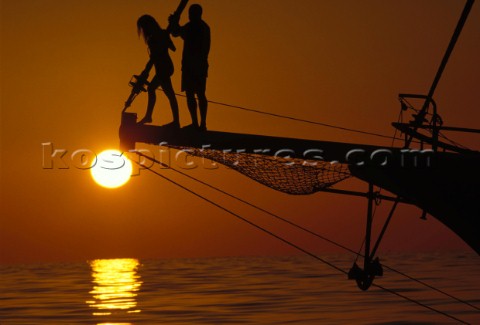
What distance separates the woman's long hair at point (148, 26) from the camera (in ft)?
50.2

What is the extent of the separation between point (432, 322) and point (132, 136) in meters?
14.5

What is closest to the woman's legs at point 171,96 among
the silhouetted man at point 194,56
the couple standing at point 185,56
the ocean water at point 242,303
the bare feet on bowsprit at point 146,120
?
the couple standing at point 185,56

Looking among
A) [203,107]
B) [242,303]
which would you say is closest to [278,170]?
[203,107]

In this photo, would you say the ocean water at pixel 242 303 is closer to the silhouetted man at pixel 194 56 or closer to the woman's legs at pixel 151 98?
the woman's legs at pixel 151 98

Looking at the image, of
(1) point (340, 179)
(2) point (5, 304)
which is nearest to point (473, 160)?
(1) point (340, 179)

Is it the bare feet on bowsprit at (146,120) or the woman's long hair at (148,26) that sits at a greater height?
the woman's long hair at (148,26)

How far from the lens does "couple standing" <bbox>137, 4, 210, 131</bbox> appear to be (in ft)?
50.2

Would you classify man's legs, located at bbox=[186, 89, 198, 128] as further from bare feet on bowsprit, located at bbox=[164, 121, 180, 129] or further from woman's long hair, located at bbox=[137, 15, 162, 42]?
woman's long hair, located at bbox=[137, 15, 162, 42]

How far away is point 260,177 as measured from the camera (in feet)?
51.8

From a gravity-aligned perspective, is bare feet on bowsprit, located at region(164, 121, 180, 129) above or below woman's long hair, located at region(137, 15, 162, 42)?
below

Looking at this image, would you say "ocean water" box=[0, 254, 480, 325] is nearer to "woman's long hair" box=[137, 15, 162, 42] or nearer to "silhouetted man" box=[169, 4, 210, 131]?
"silhouetted man" box=[169, 4, 210, 131]

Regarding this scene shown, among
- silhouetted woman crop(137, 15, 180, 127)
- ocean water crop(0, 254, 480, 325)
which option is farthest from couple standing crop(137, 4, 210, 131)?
ocean water crop(0, 254, 480, 325)

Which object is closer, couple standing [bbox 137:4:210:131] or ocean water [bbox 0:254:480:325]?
couple standing [bbox 137:4:210:131]

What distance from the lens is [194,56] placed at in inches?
605
